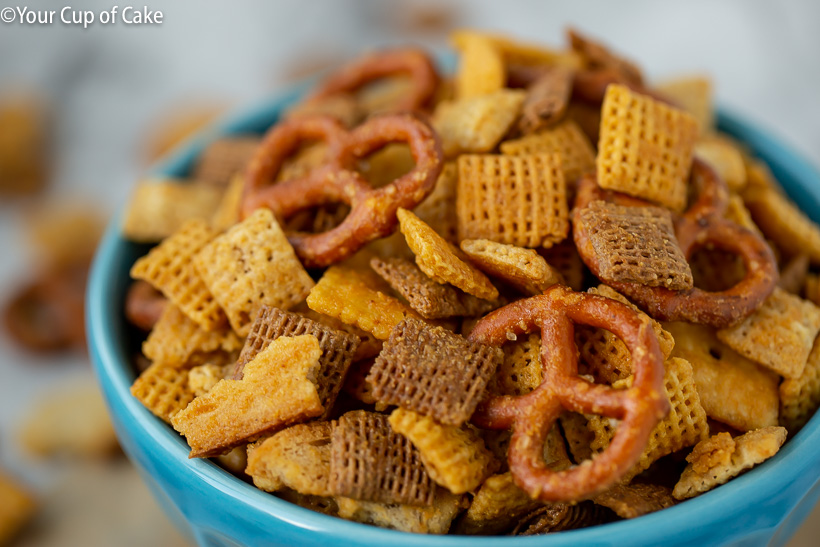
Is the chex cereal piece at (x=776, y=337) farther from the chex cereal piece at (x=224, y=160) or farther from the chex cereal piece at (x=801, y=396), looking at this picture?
the chex cereal piece at (x=224, y=160)

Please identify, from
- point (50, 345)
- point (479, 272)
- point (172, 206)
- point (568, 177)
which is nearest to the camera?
point (479, 272)

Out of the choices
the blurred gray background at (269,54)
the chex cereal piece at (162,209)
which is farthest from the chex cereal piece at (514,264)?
the blurred gray background at (269,54)

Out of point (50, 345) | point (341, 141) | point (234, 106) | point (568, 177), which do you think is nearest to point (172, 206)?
point (341, 141)

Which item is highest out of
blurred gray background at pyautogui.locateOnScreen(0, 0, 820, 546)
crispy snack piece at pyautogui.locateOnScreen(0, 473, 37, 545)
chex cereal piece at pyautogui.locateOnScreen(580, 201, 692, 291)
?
chex cereal piece at pyautogui.locateOnScreen(580, 201, 692, 291)

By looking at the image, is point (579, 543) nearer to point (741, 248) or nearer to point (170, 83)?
point (741, 248)

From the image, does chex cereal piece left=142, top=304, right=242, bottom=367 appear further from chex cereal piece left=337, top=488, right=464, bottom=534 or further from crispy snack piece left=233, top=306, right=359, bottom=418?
chex cereal piece left=337, top=488, right=464, bottom=534

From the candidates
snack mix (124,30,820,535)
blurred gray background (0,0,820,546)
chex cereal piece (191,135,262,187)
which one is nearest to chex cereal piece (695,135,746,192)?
snack mix (124,30,820,535)
